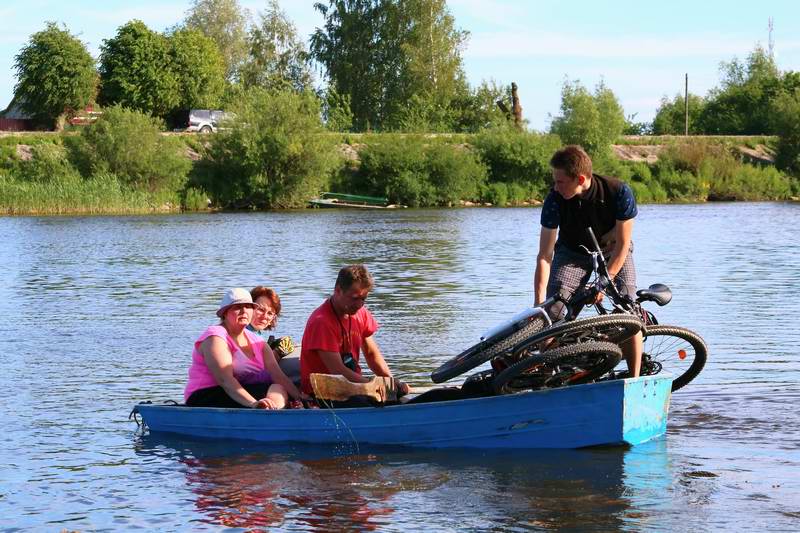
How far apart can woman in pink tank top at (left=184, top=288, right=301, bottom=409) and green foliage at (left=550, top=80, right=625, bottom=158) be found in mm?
58642

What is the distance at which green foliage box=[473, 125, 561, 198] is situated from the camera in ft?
211

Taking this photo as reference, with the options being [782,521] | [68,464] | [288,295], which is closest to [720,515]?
[782,521]

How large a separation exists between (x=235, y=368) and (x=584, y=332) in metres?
2.81

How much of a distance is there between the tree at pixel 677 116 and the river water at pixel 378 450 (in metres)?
71.6

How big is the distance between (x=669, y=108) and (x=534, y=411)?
95.9 m

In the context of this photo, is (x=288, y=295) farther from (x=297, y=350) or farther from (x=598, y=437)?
(x=598, y=437)

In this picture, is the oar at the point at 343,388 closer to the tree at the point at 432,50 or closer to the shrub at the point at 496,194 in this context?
the shrub at the point at 496,194

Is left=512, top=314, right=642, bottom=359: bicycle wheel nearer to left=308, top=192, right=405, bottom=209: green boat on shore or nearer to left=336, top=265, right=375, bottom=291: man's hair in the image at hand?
left=336, top=265, right=375, bottom=291: man's hair

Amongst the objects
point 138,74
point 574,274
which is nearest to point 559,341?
point 574,274

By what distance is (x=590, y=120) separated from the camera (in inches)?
2667

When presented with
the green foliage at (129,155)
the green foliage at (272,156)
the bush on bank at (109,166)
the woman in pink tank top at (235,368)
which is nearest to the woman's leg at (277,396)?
the woman in pink tank top at (235,368)

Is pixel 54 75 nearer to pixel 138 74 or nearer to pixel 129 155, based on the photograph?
pixel 138 74

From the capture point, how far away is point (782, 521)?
715cm

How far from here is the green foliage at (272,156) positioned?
2217 inches
